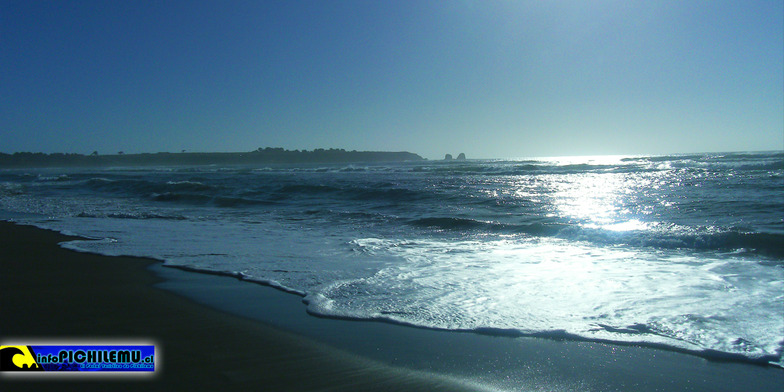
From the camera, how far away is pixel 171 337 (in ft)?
11.2

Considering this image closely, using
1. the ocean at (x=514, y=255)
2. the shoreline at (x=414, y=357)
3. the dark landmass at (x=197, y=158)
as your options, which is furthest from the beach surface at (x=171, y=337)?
the dark landmass at (x=197, y=158)

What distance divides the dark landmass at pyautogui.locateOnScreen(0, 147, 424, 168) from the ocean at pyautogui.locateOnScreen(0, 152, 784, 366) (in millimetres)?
Answer: 64996

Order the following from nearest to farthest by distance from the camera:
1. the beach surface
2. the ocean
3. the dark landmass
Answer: the beach surface, the ocean, the dark landmass

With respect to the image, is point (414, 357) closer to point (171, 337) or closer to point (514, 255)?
point (171, 337)

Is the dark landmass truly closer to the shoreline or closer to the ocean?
the ocean

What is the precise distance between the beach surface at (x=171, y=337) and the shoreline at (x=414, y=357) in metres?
0.01

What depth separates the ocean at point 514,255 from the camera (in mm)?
3789

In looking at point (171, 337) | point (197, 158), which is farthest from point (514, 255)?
point (197, 158)

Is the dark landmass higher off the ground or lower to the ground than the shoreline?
higher

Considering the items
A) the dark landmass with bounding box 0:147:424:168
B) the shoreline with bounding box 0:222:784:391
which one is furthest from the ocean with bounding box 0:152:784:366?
the dark landmass with bounding box 0:147:424:168

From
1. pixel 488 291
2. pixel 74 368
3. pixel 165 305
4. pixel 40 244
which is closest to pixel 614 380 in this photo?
pixel 488 291

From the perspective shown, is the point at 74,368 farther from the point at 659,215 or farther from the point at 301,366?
the point at 659,215

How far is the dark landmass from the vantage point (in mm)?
77812

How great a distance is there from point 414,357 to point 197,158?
88402 millimetres
